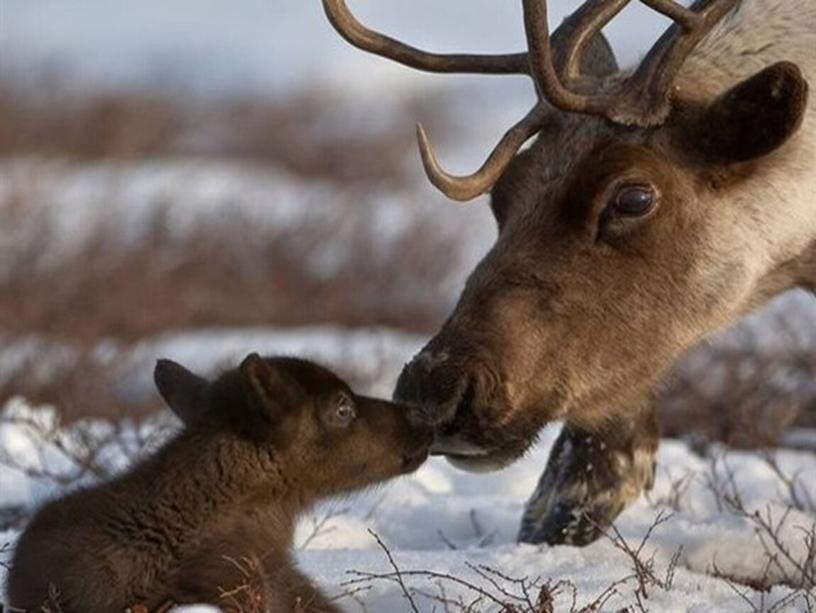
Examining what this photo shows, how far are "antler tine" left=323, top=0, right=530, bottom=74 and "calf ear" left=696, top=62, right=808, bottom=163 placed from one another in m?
0.59

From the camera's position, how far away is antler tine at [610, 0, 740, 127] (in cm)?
659

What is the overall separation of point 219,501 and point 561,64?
1.71 metres

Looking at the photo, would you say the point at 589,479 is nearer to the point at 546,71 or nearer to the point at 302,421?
the point at 546,71

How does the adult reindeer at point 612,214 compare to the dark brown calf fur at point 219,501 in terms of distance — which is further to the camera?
the adult reindeer at point 612,214

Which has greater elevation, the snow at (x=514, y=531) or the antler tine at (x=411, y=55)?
the antler tine at (x=411, y=55)

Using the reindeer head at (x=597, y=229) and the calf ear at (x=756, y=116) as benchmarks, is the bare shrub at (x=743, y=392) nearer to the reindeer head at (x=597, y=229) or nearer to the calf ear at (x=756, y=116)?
the reindeer head at (x=597, y=229)

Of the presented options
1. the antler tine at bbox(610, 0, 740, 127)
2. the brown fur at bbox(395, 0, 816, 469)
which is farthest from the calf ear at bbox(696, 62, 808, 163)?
the antler tine at bbox(610, 0, 740, 127)

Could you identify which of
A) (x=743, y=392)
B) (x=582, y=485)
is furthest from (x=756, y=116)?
(x=743, y=392)

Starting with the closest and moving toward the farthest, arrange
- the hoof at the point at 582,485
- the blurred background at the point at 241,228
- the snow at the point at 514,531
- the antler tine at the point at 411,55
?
the snow at the point at 514,531 → the antler tine at the point at 411,55 → the hoof at the point at 582,485 → the blurred background at the point at 241,228

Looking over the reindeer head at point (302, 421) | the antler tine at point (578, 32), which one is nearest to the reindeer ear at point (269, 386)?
the reindeer head at point (302, 421)

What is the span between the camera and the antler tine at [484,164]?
21.1 ft

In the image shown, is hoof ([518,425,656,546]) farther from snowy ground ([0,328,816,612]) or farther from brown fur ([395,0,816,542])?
brown fur ([395,0,816,542])

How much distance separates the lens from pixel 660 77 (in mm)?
6598

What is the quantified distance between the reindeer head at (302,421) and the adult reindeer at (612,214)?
239mm
